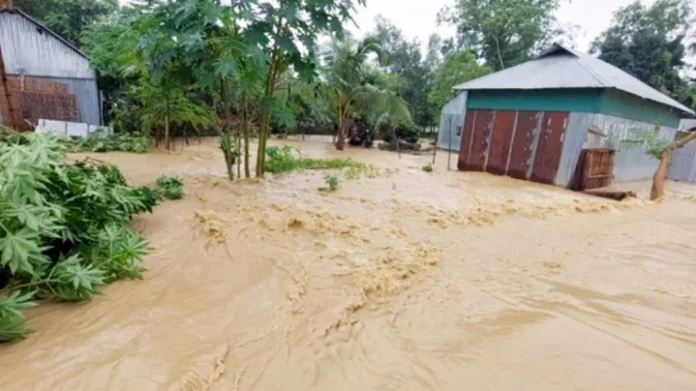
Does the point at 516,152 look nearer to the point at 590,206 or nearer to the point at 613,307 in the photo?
the point at 590,206

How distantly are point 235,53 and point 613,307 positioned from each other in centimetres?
525

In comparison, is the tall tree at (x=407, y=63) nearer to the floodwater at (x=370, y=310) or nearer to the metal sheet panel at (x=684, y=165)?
the metal sheet panel at (x=684, y=165)

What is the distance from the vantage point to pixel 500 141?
10.3 m

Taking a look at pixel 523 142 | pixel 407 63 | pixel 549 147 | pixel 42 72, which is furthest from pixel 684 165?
pixel 42 72

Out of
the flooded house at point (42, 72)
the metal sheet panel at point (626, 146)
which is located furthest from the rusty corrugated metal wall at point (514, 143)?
the flooded house at point (42, 72)

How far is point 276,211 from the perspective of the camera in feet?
16.7

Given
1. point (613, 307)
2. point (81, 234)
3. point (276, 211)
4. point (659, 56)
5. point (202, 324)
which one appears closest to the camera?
point (202, 324)

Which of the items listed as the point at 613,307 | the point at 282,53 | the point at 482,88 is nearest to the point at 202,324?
the point at 613,307

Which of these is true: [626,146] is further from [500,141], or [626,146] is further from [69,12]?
[69,12]

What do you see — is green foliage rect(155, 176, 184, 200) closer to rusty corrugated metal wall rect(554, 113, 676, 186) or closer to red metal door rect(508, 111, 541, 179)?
red metal door rect(508, 111, 541, 179)

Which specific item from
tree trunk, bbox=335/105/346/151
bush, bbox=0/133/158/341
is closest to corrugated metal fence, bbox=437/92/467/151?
tree trunk, bbox=335/105/346/151

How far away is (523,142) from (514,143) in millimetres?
269

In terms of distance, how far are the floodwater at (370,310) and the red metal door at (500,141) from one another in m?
4.88

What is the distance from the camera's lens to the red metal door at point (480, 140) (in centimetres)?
1061
